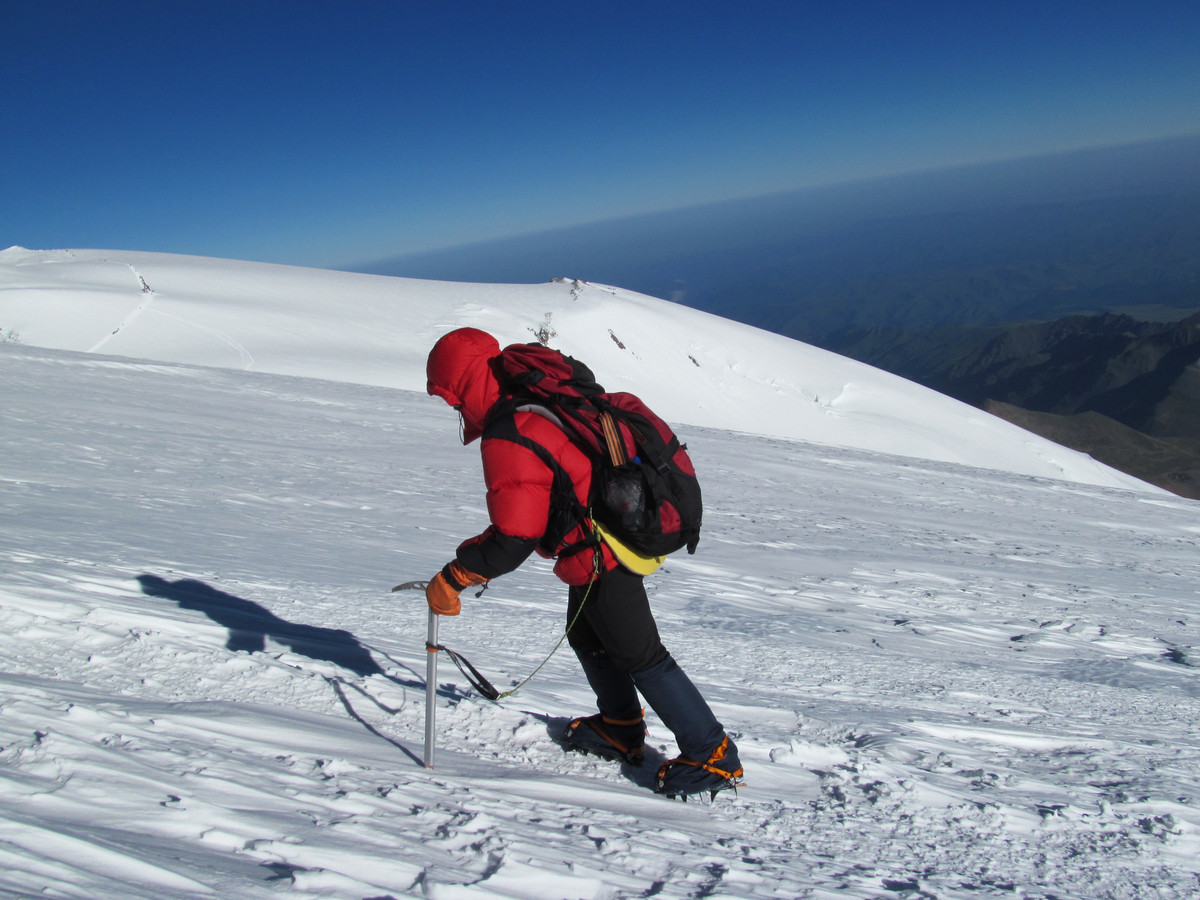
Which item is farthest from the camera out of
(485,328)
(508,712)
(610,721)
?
(485,328)

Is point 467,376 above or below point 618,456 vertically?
above

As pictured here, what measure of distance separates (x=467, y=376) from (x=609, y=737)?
1.54m

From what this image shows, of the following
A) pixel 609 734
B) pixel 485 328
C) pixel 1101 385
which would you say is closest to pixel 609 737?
pixel 609 734

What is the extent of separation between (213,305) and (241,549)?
19237mm

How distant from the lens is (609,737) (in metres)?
2.94

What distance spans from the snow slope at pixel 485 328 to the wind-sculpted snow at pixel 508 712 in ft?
40.6

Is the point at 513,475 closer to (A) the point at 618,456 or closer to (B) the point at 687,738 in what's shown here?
(A) the point at 618,456

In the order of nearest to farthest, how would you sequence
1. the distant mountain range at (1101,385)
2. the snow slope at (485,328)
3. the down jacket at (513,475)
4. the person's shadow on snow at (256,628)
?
the down jacket at (513,475)
the person's shadow on snow at (256,628)
the snow slope at (485,328)
the distant mountain range at (1101,385)

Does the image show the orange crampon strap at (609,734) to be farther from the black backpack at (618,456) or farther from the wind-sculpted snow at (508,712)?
the black backpack at (618,456)

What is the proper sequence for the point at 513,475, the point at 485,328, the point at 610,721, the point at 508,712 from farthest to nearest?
the point at 485,328 → the point at 508,712 → the point at 610,721 → the point at 513,475

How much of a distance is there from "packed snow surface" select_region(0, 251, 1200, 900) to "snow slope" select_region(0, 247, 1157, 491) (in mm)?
11640

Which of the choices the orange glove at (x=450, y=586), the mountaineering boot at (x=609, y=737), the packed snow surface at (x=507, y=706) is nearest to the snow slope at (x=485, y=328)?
the packed snow surface at (x=507, y=706)

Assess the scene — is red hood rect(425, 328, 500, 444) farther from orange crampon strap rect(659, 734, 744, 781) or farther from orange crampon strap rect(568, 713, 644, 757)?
orange crampon strap rect(659, 734, 744, 781)

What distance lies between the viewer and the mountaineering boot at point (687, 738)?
8.82 feet
